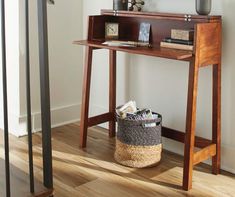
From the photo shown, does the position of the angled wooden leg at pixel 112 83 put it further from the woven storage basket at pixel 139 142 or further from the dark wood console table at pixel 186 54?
the woven storage basket at pixel 139 142

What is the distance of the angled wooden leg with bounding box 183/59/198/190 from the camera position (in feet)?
7.43

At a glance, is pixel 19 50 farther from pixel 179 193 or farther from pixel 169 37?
pixel 179 193

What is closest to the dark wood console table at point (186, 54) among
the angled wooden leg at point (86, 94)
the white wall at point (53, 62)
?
the angled wooden leg at point (86, 94)

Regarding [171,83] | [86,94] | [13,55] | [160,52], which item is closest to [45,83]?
[160,52]

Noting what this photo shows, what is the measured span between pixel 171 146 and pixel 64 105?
41.1 inches

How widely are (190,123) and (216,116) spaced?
0.28 metres

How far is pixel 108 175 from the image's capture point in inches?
99.3

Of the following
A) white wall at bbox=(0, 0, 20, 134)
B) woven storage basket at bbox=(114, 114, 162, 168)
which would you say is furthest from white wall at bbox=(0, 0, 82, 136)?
woven storage basket at bbox=(114, 114, 162, 168)

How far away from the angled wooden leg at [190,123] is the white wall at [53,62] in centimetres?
140

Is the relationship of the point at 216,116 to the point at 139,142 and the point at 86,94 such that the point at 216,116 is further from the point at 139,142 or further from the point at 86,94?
the point at 86,94

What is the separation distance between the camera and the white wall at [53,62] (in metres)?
3.11

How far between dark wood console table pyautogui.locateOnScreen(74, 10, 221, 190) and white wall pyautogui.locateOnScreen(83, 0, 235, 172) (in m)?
0.09

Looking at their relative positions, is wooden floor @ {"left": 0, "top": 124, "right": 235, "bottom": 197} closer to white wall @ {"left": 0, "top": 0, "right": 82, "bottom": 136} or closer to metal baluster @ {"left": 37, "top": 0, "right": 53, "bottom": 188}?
white wall @ {"left": 0, "top": 0, "right": 82, "bottom": 136}

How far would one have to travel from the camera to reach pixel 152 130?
102 inches
